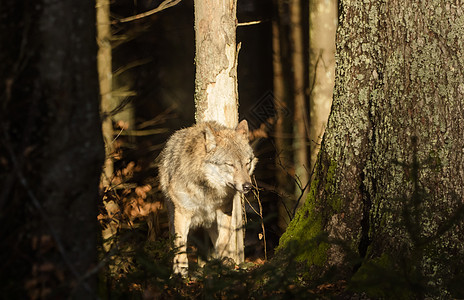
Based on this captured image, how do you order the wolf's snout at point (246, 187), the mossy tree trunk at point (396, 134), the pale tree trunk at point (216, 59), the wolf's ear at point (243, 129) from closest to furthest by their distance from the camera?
the mossy tree trunk at point (396, 134)
the wolf's snout at point (246, 187)
the wolf's ear at point (243, 129)
the pale tree trunk at point (216, 59)

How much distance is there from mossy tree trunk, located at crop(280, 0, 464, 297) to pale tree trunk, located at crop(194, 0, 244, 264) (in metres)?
2.44

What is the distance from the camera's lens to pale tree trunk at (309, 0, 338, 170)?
354 inches

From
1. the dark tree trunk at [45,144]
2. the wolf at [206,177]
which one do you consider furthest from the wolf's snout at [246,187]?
the dark tree trunk at [45,144]

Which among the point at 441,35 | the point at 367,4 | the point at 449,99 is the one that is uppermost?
the point at 367,4

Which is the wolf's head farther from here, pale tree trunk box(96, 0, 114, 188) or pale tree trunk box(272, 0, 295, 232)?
pale tree trunk box(272, 0, 295, 232)

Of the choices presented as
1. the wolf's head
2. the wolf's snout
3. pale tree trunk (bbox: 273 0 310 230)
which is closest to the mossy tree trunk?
the wolf's snout

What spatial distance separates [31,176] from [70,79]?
0.54 metres

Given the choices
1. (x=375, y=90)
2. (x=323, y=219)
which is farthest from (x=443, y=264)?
(x=375, y=90)

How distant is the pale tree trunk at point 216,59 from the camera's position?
7195 mm

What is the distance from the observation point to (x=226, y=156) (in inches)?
266

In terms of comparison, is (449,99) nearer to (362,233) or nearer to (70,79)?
(362,233)

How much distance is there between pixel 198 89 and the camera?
24.1 ft

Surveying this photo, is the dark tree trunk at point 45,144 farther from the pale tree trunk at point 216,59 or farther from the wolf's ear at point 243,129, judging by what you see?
the pale tree trunk at point 216,59

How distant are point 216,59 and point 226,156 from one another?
1.38 meters
